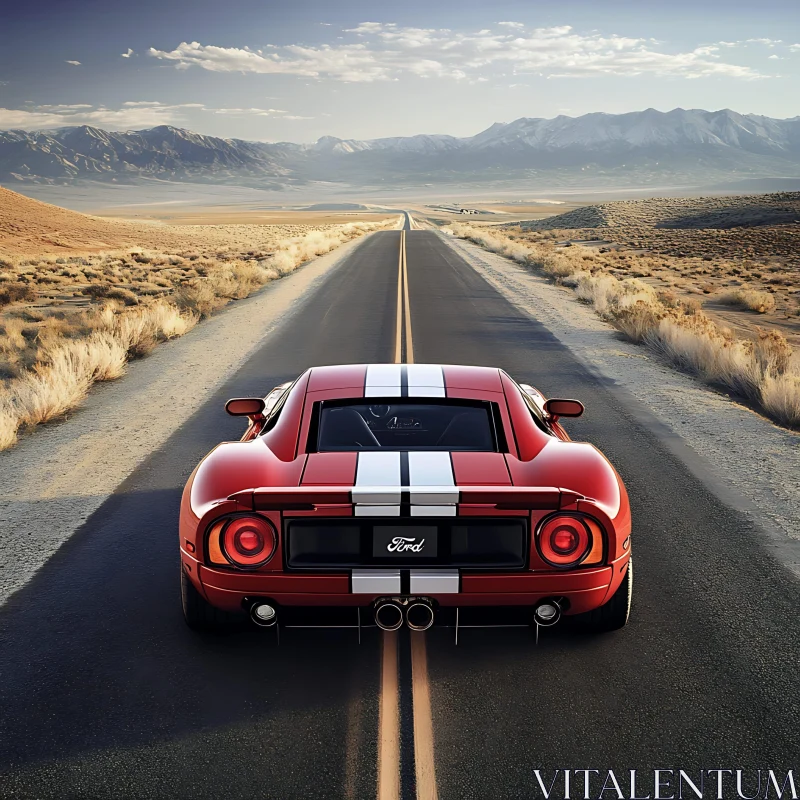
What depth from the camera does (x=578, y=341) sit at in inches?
597

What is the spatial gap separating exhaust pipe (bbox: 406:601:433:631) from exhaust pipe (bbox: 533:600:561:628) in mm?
520

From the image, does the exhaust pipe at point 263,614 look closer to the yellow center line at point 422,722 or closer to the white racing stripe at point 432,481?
the yellow center line at point 422,722

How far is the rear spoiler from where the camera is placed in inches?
141

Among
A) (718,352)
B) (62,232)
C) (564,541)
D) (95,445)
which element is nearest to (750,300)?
(718,352)

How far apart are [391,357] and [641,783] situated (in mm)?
10064

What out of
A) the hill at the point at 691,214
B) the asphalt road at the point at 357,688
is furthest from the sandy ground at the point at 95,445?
the hill at the point at 691,214

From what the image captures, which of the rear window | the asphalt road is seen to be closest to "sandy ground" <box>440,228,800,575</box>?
the asphalt road

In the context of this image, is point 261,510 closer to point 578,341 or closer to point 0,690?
point 0,690

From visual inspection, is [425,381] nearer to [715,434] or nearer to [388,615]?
[388,615]

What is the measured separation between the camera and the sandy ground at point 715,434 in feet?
21.3

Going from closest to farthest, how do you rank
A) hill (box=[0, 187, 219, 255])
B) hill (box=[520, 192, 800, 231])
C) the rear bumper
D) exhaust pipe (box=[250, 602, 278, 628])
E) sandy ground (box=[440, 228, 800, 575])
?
1. the rear bumper
2. exhaust pipe (box=[250, 602, 278, 628])
3. sandy ground (box=[440, 228, 800, 575])
4. hill (box=[0, 187, 219, 255])
5. hill (box=[520, 192, 800, 231])

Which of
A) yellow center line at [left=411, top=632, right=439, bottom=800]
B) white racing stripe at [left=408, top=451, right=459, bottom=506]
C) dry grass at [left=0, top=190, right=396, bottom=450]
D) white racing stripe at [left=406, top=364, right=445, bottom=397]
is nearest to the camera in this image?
yellow center line at [left=411, top=632, right=439, bottom=800]

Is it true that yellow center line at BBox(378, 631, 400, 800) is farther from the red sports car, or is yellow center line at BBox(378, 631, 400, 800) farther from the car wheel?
the car wheel

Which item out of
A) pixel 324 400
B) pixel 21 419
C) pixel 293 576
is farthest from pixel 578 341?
pixel 293 576
